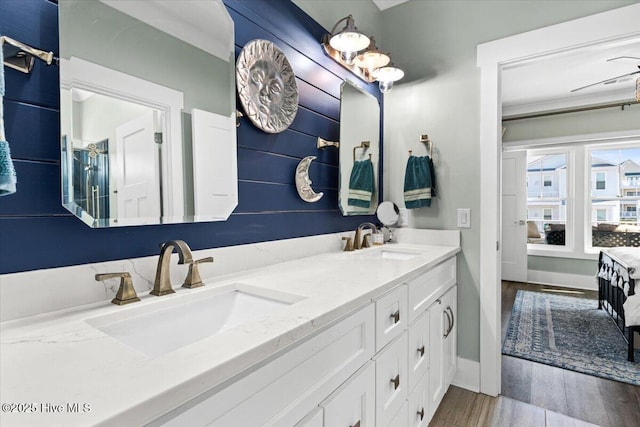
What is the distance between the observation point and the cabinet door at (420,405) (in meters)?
→ 1.43

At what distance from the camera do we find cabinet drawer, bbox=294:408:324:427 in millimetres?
778

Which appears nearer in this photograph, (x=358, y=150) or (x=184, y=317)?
(x=184, y=317)

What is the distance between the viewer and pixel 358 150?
217 centimetres

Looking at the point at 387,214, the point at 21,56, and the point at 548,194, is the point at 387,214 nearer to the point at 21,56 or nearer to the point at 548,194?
the point at 21,56

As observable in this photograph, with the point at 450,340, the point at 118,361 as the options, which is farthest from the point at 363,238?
the point at 118,361

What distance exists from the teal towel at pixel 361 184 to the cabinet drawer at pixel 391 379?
996 mm

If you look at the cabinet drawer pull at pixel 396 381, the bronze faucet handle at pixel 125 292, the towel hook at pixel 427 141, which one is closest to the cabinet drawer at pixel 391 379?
the cabinet drawer pull at pixel 396 381

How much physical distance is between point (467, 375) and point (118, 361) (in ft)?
7.07

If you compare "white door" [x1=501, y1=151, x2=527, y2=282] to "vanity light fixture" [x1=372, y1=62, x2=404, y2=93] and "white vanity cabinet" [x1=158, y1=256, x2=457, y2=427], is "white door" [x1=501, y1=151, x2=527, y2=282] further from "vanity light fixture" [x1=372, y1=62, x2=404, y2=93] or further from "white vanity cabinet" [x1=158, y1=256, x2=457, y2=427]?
"white vanity cabinet" [x1=158, y1=256, x2=457, y2=427]

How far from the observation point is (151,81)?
3.50 ft

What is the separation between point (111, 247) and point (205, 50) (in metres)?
0.77

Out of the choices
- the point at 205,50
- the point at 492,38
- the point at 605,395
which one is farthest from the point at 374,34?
the point at 605,395

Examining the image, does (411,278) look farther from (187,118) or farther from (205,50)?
(205,50)

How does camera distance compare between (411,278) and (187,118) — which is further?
(411,278)
